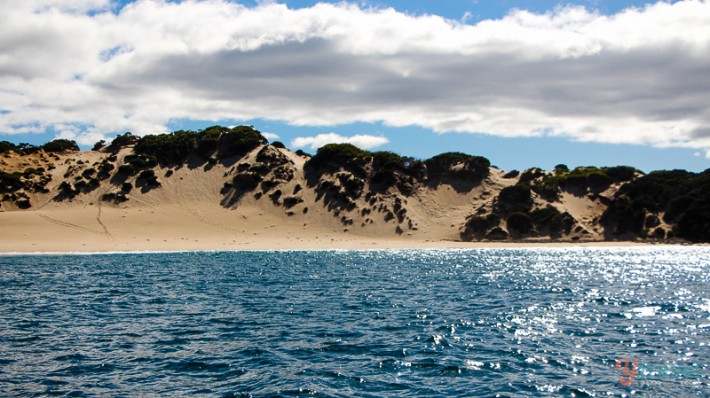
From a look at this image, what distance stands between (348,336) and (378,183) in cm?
9395

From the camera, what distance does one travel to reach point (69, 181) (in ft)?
362

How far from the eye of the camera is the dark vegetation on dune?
102 m

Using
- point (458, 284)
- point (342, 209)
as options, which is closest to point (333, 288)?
point (458, 284)

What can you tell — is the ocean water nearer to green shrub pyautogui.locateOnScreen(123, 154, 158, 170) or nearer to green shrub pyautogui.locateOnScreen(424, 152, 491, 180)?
green shrub pyautogui.locateOnScreen(123, 154, 158, 170)

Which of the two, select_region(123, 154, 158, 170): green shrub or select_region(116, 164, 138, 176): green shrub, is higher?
select_region(123, 154, 158, 170): green shrub

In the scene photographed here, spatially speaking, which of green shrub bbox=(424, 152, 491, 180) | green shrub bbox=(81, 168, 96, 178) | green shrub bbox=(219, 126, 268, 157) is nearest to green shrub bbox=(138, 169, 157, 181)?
green shrub bbox=(81, 168, 96, 178)

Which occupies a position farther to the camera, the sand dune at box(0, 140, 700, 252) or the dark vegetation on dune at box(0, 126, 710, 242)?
the dark vegetation on dune at box(0, 126, 710, 242)

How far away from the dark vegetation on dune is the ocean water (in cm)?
6171

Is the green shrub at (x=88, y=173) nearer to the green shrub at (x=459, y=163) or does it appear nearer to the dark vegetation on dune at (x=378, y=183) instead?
the dark vegetation on dune at (x=378, y=183)

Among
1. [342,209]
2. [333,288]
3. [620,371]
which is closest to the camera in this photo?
[620,371]

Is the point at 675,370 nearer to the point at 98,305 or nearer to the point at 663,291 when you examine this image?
the point at 663,291

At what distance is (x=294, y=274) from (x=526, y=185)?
74.8 meters

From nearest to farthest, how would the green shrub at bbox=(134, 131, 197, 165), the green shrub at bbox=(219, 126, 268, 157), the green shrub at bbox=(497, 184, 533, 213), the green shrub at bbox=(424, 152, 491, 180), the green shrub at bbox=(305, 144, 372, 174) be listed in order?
the green shrub at bbox=(497, 184, 533, 213) → the green shrub at bbox=(305, 144, 372, 174) → the green shrub at bbox=(424, 152, 491, 180) → the green shrub at bbox=(134, 131, 197, 165) → the green shrub at bbox=(219, 126, 268, 157)

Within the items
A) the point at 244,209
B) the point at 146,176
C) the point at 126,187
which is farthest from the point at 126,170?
the point at 244,209
